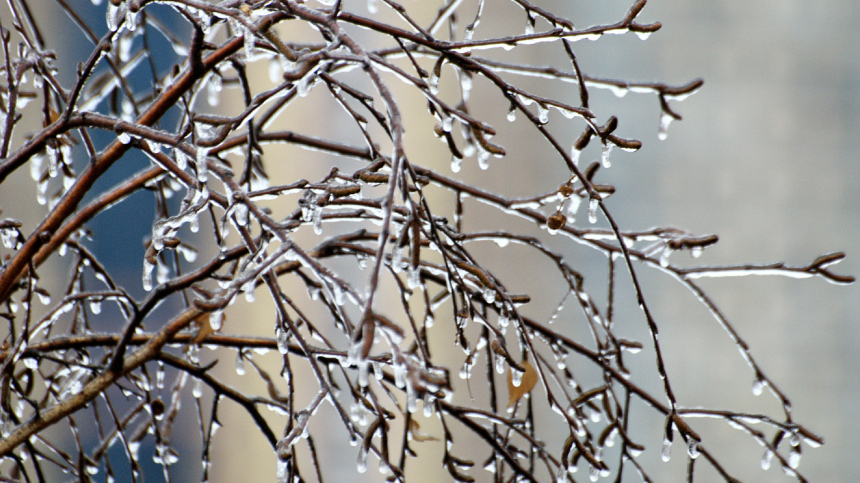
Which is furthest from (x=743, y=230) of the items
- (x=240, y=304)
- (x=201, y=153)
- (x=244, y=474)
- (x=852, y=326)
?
(x=201, y=153)

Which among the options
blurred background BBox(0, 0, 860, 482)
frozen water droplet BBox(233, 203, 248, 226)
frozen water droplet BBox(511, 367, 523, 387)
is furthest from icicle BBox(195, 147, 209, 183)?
blurred background BBox(0, 0, 860, 482)

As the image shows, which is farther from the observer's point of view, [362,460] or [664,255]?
[664,255]

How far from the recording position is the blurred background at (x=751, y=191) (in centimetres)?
194

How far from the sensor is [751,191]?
197cm

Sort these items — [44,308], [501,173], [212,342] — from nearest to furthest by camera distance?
[212,342]
[44,308]
[501,173]

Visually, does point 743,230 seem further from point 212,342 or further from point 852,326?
point 212,342

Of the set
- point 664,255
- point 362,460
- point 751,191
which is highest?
point 751,191

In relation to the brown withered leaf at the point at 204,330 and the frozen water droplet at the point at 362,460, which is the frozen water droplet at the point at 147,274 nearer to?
the brown withered leaf at the point at 204,330

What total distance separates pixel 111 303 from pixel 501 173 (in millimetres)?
1267

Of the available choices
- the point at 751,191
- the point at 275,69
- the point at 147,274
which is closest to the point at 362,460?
the point at 147,274

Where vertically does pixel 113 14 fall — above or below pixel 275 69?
below

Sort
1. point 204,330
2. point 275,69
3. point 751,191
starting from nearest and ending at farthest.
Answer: point 204,330 < point 275,69 < point 751,191

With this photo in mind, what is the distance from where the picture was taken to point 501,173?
2049 millimetres

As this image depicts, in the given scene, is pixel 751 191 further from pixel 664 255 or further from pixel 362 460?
pixel 362 460
